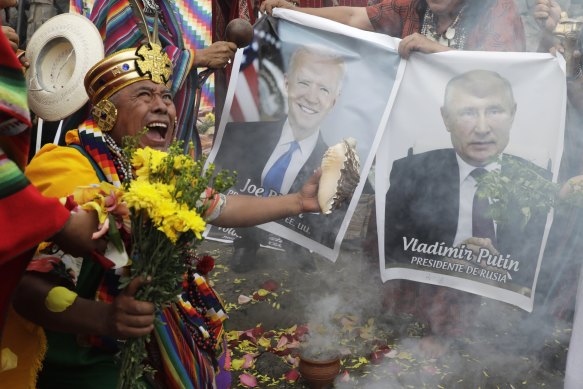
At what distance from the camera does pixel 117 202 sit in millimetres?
1851

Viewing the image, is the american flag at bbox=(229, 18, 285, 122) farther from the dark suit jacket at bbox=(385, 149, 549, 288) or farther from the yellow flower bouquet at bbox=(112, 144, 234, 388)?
the yellow flower bouquet at bbox=(112, 144, 234, 388)

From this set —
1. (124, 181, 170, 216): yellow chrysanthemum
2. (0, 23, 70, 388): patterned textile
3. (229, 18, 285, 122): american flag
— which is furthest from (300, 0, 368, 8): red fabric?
(0, 23, 70, 388): patterned textile

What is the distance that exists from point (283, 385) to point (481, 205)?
172 cm

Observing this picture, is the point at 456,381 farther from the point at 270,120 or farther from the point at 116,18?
the point at 116,18

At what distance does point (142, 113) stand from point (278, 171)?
190cm

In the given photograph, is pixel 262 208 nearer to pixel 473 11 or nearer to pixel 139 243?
pixel 139 243

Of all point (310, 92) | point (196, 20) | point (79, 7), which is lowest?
point (310, 92)

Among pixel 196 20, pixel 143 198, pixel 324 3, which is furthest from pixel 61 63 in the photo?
pixel 196 20

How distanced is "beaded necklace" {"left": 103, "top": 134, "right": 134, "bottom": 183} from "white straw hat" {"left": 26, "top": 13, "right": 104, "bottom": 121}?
3.67ft

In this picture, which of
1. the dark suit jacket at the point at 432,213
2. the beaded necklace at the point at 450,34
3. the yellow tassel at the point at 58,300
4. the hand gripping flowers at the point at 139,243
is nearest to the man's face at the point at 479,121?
the dark suit jacket at the point at 432,213

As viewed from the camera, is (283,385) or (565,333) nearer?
(283,385)

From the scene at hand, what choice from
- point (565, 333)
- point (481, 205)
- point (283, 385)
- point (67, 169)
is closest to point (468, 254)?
point (481, 205)

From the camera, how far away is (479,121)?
12.3 feet

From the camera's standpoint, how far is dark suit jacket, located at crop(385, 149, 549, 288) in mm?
3680
